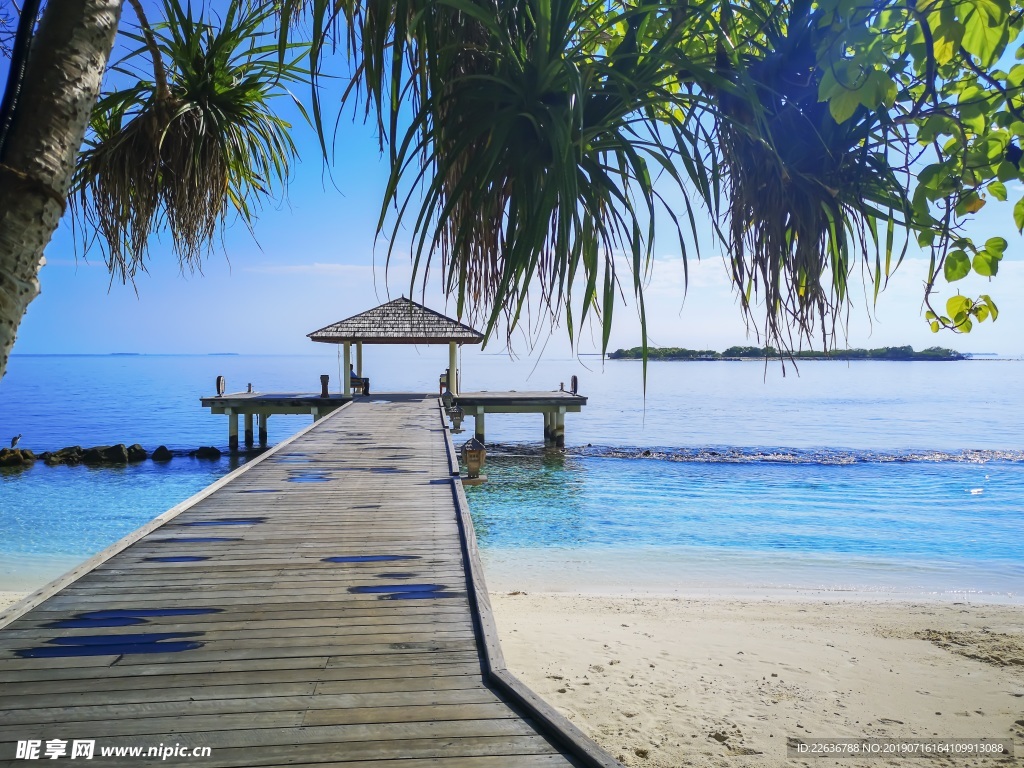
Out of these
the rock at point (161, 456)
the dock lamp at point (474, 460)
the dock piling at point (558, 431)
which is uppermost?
the dock lamp at point (474, 460)

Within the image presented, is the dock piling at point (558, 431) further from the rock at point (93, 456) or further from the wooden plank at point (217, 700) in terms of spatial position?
the wooden plank at point (217, 700)

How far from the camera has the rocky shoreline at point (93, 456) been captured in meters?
23.3

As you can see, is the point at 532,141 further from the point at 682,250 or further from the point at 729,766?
the point at 729,766

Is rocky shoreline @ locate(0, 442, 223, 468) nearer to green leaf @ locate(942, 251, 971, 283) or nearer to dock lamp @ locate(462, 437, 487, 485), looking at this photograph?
dock lamp @ locate(462, 437, 487, 485)

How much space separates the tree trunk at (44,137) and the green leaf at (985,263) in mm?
1922

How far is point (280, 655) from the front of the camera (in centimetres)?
316

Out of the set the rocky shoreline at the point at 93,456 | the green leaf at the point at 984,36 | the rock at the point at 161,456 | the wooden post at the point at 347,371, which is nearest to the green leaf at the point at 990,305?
the green leaf at the point at 984,36

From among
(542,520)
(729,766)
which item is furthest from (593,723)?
(542,520)

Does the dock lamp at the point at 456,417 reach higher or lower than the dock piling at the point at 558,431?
higher

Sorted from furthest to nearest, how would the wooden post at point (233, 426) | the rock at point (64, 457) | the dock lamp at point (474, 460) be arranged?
the rock at point (64, 457)
the wooden post at point (233, 426)
the dock lamp at point (474, 460)

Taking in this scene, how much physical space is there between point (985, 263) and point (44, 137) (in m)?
1.98

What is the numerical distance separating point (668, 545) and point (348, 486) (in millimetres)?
8001

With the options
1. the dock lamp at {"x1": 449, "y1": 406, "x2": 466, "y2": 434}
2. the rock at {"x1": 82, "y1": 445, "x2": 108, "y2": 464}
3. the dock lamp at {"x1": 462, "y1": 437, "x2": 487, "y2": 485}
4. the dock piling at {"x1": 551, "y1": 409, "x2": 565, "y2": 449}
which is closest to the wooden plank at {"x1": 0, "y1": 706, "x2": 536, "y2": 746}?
the dock lamp at {"x1": 462, "y1": 437, "x2": 487, "y2": 485}

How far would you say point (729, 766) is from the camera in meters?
4.66
